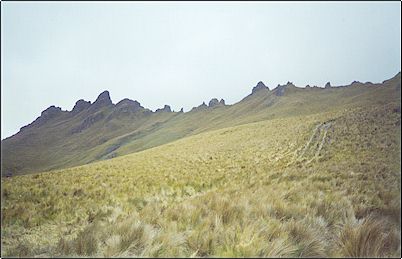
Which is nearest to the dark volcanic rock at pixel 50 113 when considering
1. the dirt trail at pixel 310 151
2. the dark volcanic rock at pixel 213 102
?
the dark volcanic rock at pixel 213 102

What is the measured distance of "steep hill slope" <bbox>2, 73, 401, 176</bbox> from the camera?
83.9m

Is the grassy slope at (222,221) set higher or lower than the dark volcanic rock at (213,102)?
lower

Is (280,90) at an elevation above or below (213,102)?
below

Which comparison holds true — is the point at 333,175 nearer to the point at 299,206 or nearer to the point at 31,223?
the point at 299,206

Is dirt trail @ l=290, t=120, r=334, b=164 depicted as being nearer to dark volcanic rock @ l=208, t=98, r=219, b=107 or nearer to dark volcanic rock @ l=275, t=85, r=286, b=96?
dark volcanic rock @ l=275, t=85, r=286, b=96

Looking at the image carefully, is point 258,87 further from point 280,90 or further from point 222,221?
point 222,221

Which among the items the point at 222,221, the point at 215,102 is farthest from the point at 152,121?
the point at 222,221

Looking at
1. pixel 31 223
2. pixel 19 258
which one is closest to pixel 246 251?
pixel 19 258

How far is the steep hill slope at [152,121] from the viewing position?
8394cm

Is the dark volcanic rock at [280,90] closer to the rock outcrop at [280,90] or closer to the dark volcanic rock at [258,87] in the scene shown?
the rock outcrop at [280,90]

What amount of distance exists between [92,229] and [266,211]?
3.29 metres

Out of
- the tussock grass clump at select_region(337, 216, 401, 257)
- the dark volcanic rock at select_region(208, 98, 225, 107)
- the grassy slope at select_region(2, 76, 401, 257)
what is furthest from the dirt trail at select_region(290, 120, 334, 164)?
the dark volcanic rock at select_region(208, 98, 225, 107)

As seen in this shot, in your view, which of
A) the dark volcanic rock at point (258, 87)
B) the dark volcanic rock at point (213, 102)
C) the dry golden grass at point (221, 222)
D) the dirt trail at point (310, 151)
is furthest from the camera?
the dark volcanic rock at point (213, 102)

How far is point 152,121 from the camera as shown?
15950 cm
